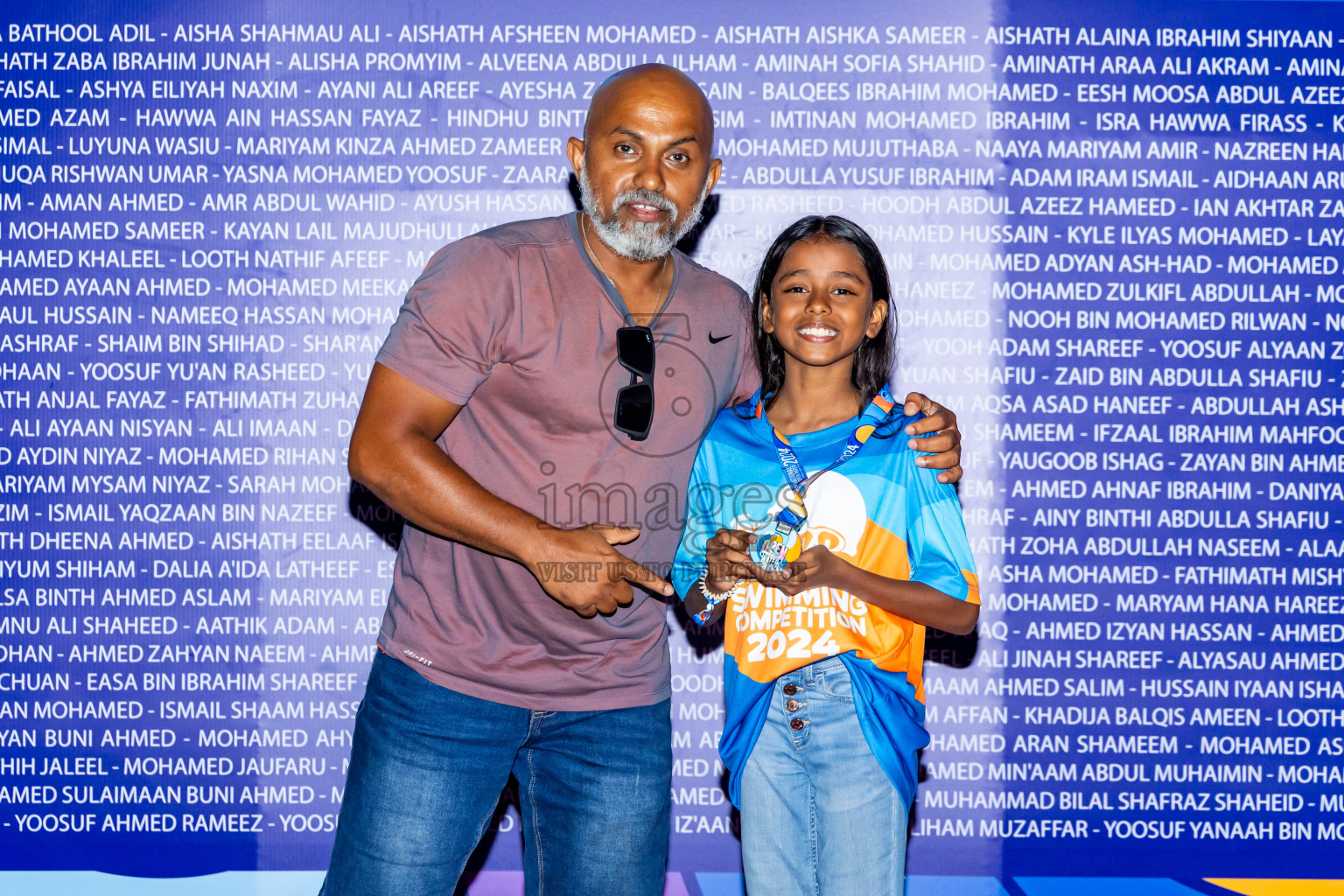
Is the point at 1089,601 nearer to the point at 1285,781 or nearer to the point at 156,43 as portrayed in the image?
the point at 1285,781

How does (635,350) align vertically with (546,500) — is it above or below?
above

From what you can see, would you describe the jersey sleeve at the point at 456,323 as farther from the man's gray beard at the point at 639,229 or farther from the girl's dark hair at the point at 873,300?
the girl's dark hair at the point at 873,300

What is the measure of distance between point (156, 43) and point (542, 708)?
88.5 inches

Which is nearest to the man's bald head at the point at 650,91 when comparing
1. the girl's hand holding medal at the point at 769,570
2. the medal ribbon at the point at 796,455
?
the medal ribbon at the point at 796,455

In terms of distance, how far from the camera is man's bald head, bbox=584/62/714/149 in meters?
1.92

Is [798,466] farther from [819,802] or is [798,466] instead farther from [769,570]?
[819,802]

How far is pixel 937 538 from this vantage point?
6.42 feet

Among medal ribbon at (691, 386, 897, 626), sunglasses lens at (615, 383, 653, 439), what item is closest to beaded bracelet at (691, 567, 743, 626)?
medal ribbon at (691, 386, 897, 626)

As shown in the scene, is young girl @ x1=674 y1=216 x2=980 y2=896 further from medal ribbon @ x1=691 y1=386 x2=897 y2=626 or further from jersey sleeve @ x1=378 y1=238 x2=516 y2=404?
jersey sleeve @ x1=378 y1=238 x2=516 y2=404

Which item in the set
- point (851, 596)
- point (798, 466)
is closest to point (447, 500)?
point (798, 466)

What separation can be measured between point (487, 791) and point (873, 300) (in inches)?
52.1

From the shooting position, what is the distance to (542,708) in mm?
1912

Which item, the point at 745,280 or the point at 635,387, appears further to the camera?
the point at 745,280

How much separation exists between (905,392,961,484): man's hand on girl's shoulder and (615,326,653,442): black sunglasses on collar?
540 mm
